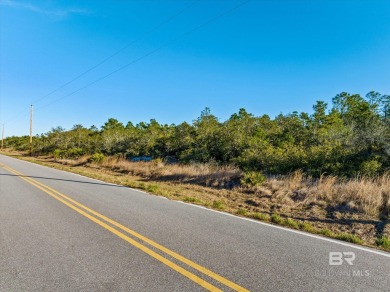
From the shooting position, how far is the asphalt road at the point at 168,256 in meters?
3.33

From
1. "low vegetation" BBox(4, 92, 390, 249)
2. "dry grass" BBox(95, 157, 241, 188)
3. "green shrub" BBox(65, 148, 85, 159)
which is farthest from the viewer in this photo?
"green shrub" BBox(65, 148, 85, 159)

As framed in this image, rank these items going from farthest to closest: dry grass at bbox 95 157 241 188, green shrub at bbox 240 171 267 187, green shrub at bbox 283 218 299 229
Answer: dry grass at bbox 95 157 241 188 → green shrub at bbox 240 171 267 187 → green shrub at bbox 283 218 299 229

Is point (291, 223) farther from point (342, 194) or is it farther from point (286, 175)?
point (286, 175)

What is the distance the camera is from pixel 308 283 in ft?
11.0

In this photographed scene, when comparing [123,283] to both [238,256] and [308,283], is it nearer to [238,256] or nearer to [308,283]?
[238,256]

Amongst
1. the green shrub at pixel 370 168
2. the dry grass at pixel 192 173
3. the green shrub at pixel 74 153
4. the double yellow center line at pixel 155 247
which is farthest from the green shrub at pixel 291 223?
the green shrub at pixel 74 153

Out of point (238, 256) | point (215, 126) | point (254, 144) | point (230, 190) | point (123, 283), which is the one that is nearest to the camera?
point (123, 283)

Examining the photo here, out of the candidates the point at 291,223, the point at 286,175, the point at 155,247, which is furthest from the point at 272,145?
the point at 155,247

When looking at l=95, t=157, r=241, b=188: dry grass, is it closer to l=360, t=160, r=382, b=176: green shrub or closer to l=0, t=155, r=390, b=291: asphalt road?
l=360, t=160, r=382, b=176: green shrub

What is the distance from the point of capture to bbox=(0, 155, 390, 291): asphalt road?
333 centimetres

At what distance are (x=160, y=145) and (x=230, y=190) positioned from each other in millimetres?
14749

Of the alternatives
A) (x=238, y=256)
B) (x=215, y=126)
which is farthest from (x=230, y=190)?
(x=215, y=126)

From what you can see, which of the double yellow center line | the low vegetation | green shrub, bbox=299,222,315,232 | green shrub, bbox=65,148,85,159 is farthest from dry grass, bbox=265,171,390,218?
green shrub, bbox=65,148,85,159

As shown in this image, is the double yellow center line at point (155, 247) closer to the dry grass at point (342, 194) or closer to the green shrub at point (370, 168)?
the dry grass at point (342, 194)
